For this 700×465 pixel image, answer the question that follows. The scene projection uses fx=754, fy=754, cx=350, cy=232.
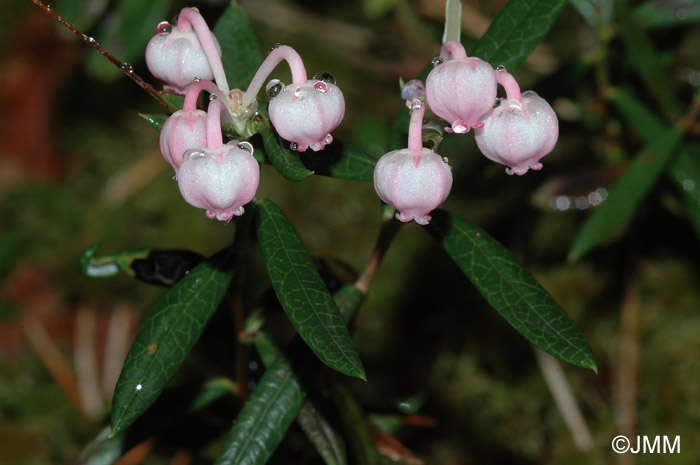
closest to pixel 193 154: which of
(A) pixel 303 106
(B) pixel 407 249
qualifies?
(A) pixel 303 106

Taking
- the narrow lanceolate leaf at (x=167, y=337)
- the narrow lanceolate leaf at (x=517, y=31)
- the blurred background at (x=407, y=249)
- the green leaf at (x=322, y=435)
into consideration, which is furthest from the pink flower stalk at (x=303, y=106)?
the blurred background at (x=407, y=249)

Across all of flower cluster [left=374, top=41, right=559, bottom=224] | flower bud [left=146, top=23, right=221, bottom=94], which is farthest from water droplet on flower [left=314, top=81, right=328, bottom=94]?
flower bud [left=146, top=23, right=221, bottom=94]

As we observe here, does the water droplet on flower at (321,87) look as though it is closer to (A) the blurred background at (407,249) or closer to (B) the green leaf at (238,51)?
(B) the green leaf at (238,51)

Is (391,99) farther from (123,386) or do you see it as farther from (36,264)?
(123,386)

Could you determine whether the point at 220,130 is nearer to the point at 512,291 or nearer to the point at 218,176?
the point at 218,176

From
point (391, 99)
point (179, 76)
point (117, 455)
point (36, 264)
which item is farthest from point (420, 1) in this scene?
point (117, 455)

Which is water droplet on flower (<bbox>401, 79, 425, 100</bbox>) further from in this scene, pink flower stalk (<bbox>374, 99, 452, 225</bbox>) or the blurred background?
the blurred background

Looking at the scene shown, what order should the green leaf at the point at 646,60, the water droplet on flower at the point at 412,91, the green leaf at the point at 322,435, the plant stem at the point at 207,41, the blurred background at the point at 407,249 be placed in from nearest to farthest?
the plant stem at the point at 207,41
the water droplet on flower at the point at 412,91
the green leaf at the point at 322,435
the green leaf at the point at 646,60
the blurred background at the point at 407,249
